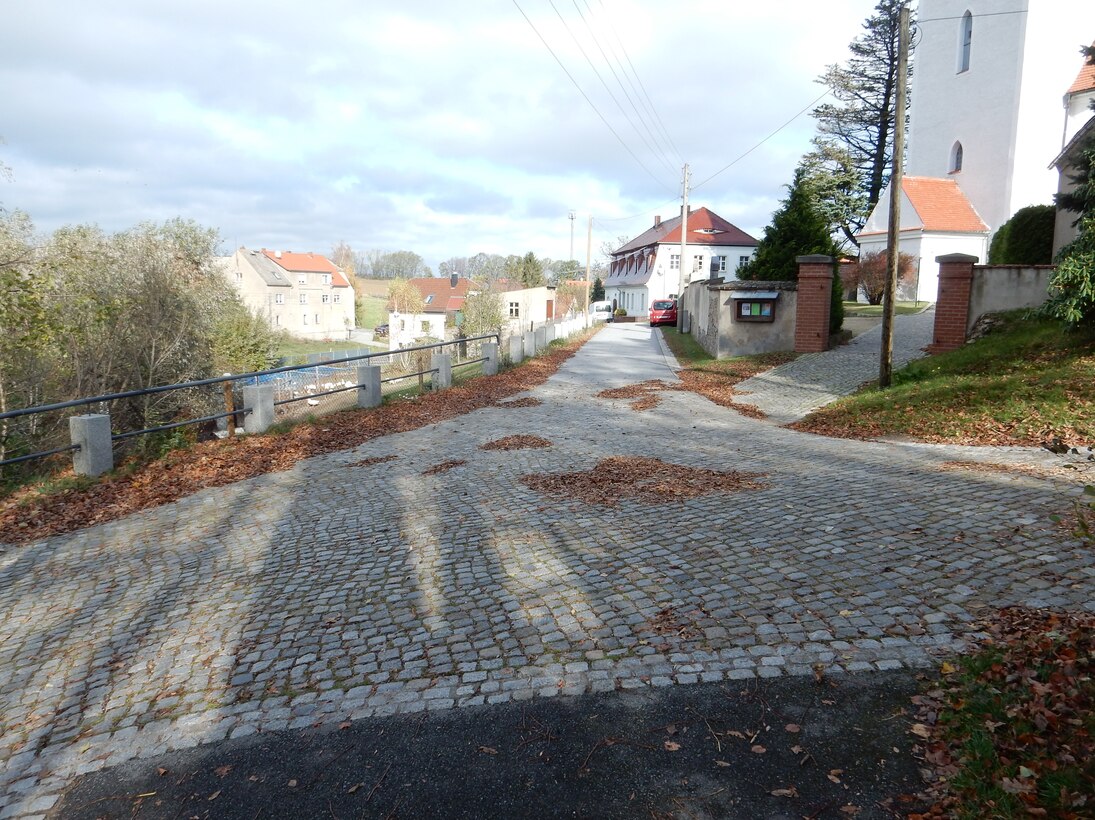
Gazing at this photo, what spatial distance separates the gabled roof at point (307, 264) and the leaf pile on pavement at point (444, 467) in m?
81.8

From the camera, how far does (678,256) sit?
225 feet

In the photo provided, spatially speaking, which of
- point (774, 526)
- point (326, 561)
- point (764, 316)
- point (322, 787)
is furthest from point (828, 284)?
point (322, 787)

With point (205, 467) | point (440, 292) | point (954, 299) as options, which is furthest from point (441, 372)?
point (440, 292)

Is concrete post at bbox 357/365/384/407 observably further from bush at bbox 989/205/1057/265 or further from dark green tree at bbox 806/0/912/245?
dark green tree at bbox 806/0/912/245

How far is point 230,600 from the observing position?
5332 millimetres

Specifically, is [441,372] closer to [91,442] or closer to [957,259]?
[91,442]

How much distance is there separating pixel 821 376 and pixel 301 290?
79.9 m

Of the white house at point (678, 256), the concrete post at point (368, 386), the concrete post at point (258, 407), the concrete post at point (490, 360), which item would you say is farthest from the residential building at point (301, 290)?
the concrete post at point (258, 407)

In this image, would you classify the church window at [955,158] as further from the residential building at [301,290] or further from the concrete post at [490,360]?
the residential building at [301,290]

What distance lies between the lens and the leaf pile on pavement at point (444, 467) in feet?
29.8

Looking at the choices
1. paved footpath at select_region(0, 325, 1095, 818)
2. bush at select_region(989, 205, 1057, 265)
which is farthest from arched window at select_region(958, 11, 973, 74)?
paved footpath at select_region(0, 325, 1095, 818)

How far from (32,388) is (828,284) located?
1837 centimetres

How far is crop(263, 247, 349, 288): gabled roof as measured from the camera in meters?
88.2

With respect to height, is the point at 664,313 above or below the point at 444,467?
above
